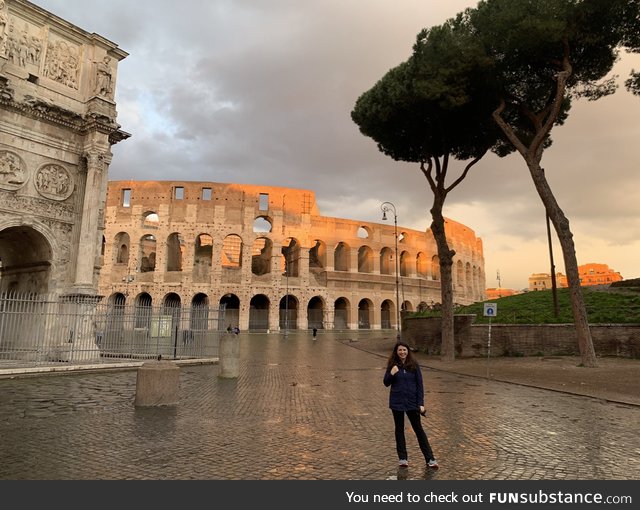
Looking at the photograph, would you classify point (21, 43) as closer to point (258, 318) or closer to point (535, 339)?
point (535, 339)

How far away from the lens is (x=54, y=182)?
46.5ft

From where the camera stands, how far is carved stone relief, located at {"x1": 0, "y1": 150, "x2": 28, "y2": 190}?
42.3 ft

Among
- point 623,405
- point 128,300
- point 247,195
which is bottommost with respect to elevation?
→ point 623,405

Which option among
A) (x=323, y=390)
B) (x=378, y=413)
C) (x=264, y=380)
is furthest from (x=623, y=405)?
(x=264, y=380)

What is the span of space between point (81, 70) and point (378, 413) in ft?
48.3

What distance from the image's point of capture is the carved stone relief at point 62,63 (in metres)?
14.3

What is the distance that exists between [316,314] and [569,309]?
29.3 meters

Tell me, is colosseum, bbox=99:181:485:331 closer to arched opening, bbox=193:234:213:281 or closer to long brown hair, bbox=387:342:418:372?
arched opening, bbox=193:234:213:281

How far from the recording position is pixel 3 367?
10.9m

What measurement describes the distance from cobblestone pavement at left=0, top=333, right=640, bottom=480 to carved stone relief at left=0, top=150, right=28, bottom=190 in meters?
6.24

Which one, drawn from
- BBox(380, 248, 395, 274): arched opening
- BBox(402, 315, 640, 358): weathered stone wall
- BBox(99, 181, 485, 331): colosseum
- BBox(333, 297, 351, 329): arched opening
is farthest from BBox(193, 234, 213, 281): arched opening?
BBox(402, 315, 640, 358): weathered stone wall
